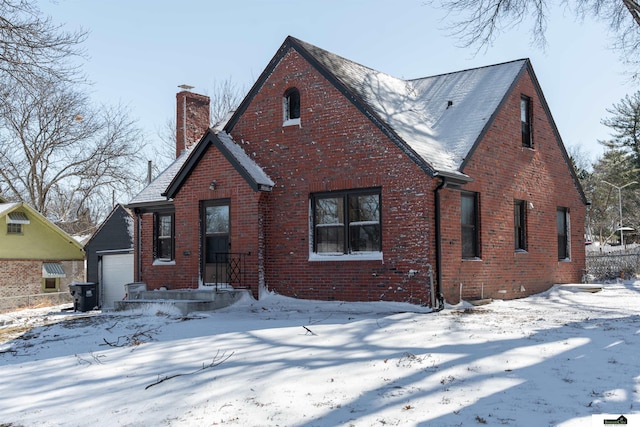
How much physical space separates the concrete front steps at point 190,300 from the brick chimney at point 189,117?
285 inches

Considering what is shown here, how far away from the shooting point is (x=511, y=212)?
54.9 ft

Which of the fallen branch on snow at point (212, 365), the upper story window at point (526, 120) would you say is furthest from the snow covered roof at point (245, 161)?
the upper story window at point (526, 120)

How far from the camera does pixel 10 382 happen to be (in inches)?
316

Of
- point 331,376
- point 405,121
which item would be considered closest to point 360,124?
point 405,121

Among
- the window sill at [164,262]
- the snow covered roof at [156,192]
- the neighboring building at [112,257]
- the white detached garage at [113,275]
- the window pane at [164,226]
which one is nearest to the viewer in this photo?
the window sill at [164,262]

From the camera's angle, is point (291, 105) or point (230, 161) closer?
point (230, 161)

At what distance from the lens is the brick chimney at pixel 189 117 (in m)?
21.6

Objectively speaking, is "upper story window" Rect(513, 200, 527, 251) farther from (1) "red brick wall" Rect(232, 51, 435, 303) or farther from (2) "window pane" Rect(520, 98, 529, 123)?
(1) "red brick wall" Rect(232, 51, 435, 303)

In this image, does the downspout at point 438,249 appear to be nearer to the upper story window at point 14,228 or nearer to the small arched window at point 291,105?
the small arched window at point 291,105

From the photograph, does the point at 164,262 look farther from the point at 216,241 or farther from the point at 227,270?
the point at 227,270

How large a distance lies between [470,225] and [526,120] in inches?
188

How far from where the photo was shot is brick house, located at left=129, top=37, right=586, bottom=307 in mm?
13930

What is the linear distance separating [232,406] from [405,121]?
35.2 feet

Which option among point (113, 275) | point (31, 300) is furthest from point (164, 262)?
point (31, 300)
